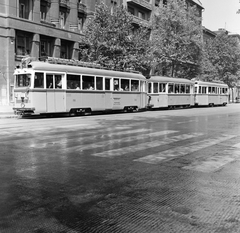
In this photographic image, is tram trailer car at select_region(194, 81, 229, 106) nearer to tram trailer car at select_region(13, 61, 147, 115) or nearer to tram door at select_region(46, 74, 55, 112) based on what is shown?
tram trailer car at select_region(13, 61, 147, 115)

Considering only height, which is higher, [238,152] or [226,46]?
[226,46]

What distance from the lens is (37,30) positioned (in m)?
30.5

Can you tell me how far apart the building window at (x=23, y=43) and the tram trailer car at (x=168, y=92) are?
12.1m

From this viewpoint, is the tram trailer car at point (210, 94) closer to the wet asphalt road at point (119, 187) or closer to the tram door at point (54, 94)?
the tram door at point (54, 94)

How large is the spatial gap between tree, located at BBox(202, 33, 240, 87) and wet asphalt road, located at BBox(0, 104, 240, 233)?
154 ft

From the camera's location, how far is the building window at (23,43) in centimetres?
2969

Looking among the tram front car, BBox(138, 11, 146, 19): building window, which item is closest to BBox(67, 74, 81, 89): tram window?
the tram front car

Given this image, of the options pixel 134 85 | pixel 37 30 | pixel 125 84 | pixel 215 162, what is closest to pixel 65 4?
pixel 37 30

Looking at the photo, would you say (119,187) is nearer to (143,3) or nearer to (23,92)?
(23,92)

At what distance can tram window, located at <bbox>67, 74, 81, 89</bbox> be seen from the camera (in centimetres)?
2020

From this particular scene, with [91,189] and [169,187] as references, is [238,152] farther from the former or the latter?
[91,189]

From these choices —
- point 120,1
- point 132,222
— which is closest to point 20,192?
point 132,222

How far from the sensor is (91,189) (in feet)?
15.5

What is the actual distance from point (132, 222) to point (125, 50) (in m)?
27.2
